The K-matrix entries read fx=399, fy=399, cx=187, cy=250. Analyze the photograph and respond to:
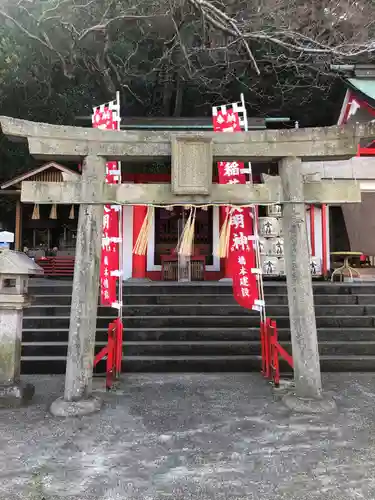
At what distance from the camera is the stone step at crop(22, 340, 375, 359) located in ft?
21.4

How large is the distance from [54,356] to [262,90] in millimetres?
11157

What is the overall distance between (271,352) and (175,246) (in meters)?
6.62

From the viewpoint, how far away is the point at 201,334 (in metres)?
6.98

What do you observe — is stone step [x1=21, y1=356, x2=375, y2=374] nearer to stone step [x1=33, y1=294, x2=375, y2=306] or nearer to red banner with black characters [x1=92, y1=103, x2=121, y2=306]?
Result: red banner with black characters [x1=92, y1=103, x2=121, y2=306]


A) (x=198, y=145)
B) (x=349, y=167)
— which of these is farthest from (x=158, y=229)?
(x=198, y=145)

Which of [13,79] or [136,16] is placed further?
[13,79]

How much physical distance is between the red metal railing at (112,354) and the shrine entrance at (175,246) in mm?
5209

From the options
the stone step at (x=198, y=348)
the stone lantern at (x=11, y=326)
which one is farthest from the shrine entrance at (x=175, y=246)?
the stone lantern at (x=11, y=326)

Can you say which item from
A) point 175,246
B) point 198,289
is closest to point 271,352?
point 198,289

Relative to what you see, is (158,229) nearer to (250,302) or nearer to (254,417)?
(250,302)

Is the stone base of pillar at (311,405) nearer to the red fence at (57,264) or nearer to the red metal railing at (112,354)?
the red metal railing at (112,354)

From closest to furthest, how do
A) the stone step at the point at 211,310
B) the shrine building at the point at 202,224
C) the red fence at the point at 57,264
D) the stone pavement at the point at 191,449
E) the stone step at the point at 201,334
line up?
the stone pavement at the point at 191,449
the stone step at the point at 201,334
the stone step at the point at 211,310
the shrine building at the point at 202,224
the red fence at the point at 57,264

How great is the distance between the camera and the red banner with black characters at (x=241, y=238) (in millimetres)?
5930

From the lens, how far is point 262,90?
13.6 meters
